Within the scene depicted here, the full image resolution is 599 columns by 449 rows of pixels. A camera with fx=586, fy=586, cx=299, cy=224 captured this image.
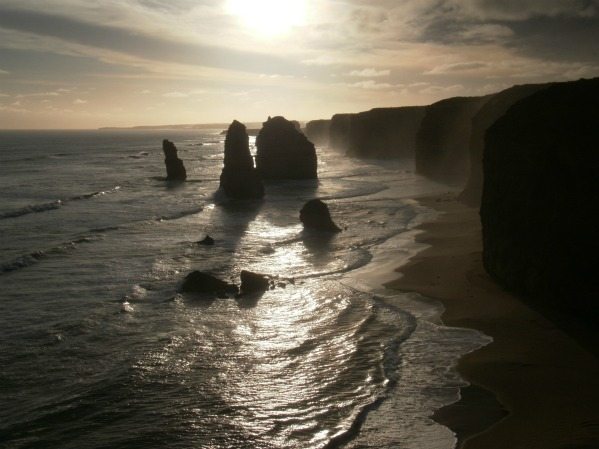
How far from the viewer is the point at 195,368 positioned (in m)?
13.2

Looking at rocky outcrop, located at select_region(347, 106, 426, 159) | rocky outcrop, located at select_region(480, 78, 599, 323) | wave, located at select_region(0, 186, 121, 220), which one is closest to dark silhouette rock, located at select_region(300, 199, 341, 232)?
rocky outcrop, located at select_region(480, 78, 599, 323)

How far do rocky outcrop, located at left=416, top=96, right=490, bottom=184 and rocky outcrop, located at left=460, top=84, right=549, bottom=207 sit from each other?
17520 mm

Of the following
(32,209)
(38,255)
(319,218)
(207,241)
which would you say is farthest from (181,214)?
(38,255)

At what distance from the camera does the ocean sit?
34.3 feet

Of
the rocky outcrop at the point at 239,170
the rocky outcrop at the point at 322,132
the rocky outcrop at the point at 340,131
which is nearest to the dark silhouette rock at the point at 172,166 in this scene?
the rocky outcrop at the point at 239,170

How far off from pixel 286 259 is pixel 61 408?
570 inches

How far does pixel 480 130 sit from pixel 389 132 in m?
71.5

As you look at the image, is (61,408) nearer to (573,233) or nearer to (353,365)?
(353,365)

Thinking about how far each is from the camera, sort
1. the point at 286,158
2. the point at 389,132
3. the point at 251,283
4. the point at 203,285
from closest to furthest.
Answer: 1. the point at 203,285
2. the point at 251,283
3. the point at 286,158
4. the point at 389,132

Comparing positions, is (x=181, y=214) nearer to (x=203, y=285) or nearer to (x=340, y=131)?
(x=203, y=285)

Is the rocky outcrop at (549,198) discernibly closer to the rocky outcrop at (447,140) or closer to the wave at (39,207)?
the wave at (39,207)

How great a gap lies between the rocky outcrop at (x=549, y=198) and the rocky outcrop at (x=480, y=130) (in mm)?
20860

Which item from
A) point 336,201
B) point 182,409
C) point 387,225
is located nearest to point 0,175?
point 336,201

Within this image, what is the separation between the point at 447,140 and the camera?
208 ft
